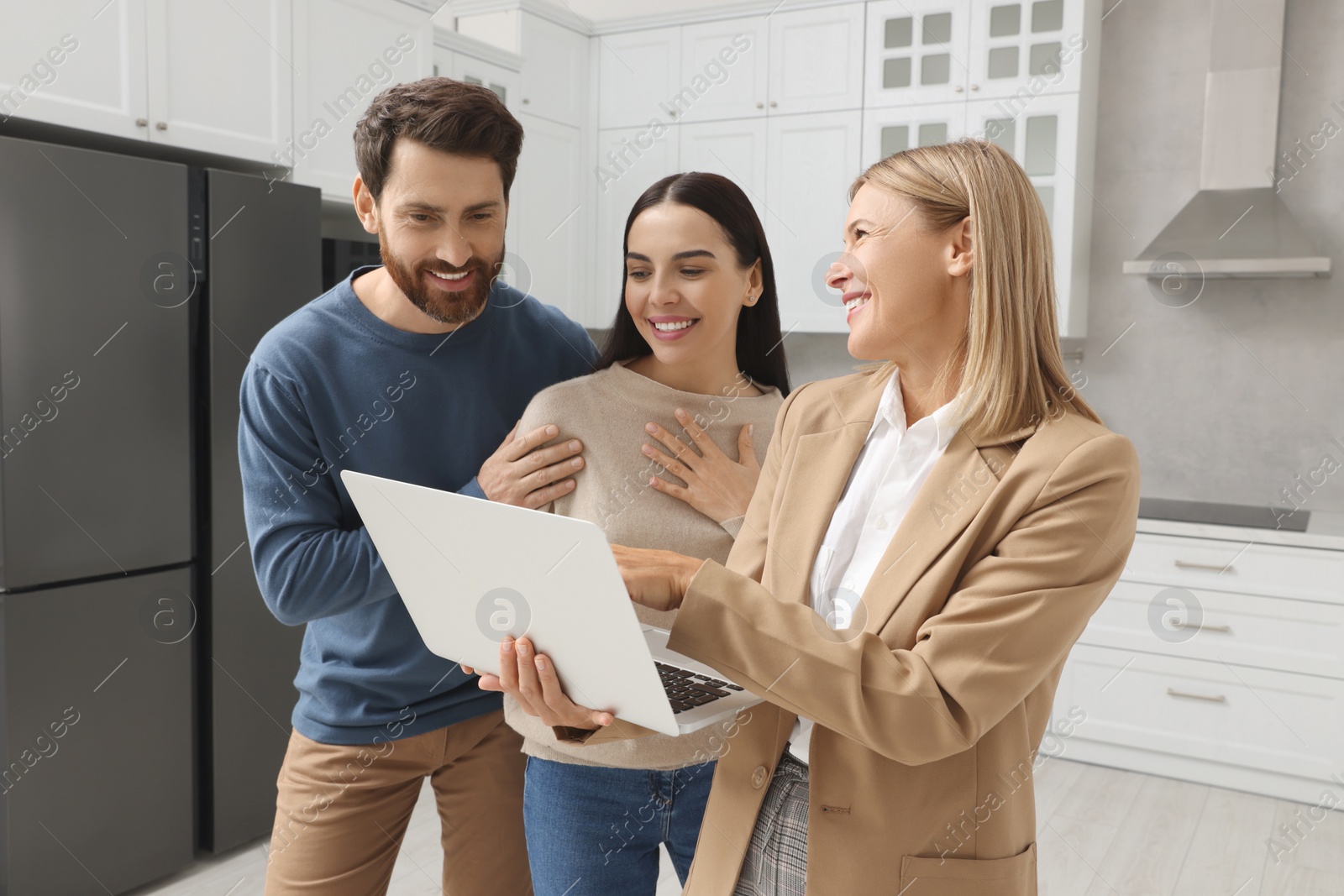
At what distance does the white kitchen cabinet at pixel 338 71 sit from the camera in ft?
9.06

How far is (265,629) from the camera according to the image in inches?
102

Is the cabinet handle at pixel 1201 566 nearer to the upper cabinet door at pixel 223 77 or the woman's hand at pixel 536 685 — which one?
the woman's hand at pixel 536 685

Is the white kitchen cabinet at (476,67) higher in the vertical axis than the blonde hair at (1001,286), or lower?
higher

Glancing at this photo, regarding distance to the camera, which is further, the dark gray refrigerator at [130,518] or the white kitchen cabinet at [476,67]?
the white kitchen cabinet at [476,67]

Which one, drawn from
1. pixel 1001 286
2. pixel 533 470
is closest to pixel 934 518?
pixel 1001 286

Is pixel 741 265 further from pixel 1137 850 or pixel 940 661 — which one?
pixel 1137 850

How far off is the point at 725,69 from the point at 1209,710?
2.95 m

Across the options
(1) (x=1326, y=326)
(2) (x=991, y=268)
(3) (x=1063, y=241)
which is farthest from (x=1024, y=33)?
(2) (x=991, y=268)

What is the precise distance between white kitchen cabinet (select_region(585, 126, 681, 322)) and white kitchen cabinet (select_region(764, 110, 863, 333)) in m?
0.56

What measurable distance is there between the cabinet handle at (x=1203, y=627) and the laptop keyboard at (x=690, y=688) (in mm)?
2679

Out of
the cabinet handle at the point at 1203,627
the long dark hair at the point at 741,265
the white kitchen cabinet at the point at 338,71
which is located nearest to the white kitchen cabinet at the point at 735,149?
the white kitchen cabinet at the point at 338,71

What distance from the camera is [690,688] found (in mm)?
1022

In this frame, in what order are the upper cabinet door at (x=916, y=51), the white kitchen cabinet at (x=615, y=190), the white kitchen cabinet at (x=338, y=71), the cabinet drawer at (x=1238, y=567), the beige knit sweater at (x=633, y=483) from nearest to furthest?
the beige knit sweater at (x=633, y=483), the white kitchen cabinet at (x=338, y=71), the cabinet drawer at (x=1238, y=567), the upper cabinet door at (x=916, y=51), the white kitchen cabinet at (x=615, y=190)

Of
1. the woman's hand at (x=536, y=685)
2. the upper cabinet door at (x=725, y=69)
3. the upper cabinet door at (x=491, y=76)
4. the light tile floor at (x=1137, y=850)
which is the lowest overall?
the light tile floor at (x=1137, y=850)
